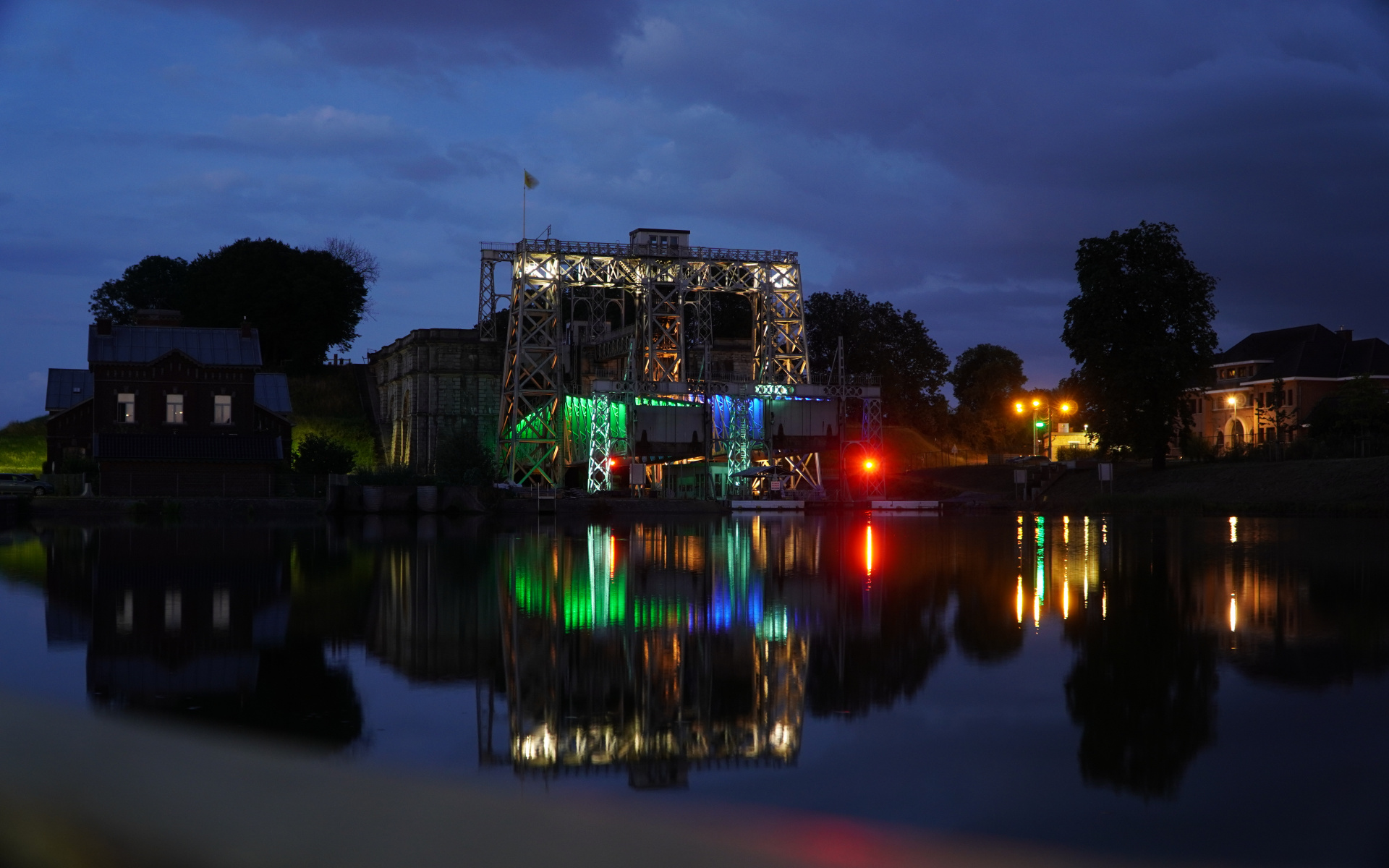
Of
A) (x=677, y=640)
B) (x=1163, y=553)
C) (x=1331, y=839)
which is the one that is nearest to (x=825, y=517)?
(x=1163, y=553)

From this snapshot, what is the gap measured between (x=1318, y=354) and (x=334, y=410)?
71305 mm

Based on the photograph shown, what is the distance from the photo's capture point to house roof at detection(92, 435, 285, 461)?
50.7 meters

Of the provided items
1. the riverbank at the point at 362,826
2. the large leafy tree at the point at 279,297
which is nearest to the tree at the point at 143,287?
the large leafy tree at the point at 279,297

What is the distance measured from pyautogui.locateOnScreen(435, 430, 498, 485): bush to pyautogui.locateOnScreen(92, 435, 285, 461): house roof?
27.2ft

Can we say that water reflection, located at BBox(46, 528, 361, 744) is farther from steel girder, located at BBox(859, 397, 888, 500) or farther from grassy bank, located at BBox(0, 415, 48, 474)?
grassy bank, located at BBox(0, 415, 48, 474)

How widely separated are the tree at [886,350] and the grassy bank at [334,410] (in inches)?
1383

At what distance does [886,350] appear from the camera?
3834 inches

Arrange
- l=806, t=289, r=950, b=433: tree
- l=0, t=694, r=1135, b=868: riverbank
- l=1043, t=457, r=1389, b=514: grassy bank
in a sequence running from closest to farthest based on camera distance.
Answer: l=0, t=694, r=1135, b=868: riverbank, l=1043, t=457, r=1389, b=514: grassy bank, l=806, t=289, r=950, b=433: tree

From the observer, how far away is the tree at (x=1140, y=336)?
61625 millimetres

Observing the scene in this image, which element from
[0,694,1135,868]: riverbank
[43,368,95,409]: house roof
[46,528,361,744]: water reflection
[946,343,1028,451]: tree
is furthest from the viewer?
[946,343,1028,451]: tree

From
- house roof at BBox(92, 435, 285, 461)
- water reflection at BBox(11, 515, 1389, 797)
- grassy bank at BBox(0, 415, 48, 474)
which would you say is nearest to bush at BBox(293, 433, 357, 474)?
house roof at BBox(92, 435, 285, 461)

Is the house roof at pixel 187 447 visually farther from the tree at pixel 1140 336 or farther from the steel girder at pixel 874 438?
the tree at pixel 1140 336

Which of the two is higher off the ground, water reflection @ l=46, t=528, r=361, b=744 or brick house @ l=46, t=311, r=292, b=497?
brick house @ l=46, t=311, r=292, b=497

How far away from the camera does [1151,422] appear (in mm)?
61969
